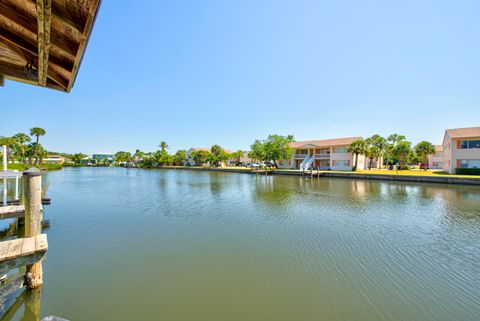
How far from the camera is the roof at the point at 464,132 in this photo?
27188mm

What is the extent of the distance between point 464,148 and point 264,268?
37928 millimetres


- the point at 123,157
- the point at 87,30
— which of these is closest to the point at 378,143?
the point at 87,30

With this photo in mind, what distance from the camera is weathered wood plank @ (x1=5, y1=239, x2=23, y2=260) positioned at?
3313 mm

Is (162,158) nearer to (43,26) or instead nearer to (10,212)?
(10,212)

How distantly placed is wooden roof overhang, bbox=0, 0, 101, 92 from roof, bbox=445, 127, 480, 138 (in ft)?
135

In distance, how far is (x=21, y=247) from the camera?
3.61m

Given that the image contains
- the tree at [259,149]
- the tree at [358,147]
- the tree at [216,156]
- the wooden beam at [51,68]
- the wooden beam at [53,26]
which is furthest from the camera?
the tree at [216,156]

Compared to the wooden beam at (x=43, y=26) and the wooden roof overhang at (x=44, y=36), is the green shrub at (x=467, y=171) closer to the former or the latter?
the wooden roof overhang at (x=44, y=36)

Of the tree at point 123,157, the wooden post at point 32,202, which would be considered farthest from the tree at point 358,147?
the tree at point 123,157

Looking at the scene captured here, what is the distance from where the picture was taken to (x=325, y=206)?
13648 mm

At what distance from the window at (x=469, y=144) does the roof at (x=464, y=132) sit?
3.10 ft

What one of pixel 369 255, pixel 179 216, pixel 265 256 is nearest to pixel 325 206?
pixel 369 255

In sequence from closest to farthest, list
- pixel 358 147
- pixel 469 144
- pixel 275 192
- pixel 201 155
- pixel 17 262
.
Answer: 1. pixel 17 262
2. pixel 275 192
3. pixel 469 144
4. pixel 358 147
5. pixel 201 155

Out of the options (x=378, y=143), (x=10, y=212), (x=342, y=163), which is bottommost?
(x=10, y=212)
